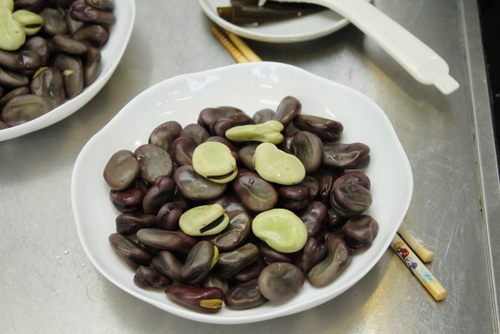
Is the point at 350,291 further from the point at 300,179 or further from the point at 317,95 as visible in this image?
the point at 317,95

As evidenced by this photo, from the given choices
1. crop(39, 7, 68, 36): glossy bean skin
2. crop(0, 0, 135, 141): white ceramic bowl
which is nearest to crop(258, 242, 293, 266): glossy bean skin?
crop(0, 0, 135, 141): white ceramic bowl

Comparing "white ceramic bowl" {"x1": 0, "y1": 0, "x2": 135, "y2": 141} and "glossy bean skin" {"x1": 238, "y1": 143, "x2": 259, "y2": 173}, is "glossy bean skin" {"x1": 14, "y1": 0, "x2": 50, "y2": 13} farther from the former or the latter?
"glossy bean skin" {"x1": 238, "y1": 143, "x2": 259, "y2": 173}

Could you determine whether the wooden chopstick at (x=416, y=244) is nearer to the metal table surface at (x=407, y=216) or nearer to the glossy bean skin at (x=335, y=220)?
the metal table surface at (x=407, y=216)

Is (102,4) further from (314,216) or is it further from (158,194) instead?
(314,216)

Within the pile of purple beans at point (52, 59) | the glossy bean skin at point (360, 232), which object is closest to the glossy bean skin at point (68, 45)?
the pile of purple beans at point (52, 59)

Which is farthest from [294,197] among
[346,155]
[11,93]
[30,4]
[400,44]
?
[30,4]

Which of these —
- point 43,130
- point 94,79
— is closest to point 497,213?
point 94,79
